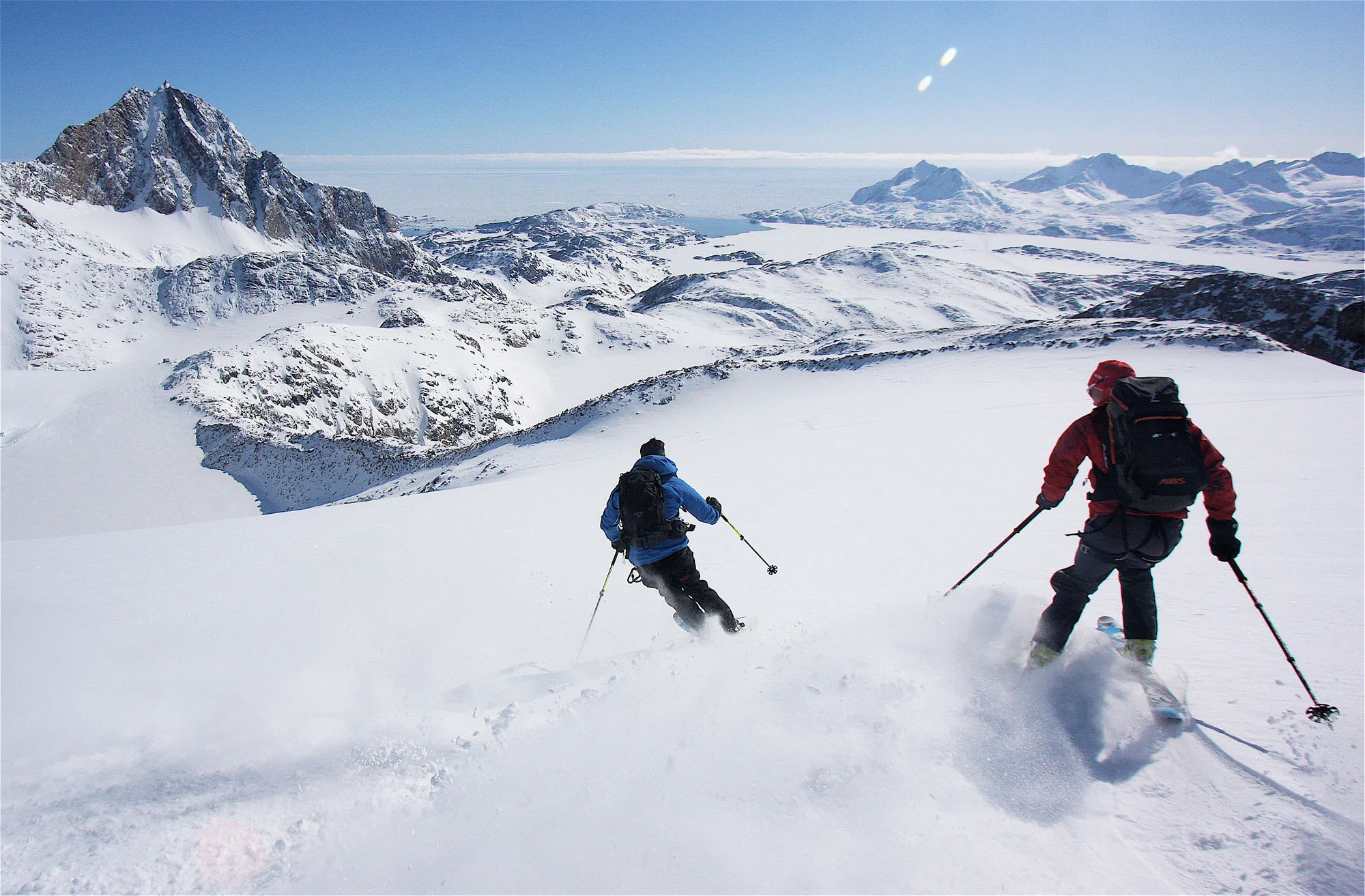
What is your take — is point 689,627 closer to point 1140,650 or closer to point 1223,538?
point 1140,650

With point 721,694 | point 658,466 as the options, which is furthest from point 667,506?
point 721,694

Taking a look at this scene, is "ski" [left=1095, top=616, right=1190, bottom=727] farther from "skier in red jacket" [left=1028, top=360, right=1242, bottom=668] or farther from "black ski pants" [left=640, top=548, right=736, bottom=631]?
"black ski pants" [left=640, top=548, right=736, bottom=631]

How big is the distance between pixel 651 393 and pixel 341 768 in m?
31.0

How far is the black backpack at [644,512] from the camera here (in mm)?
5418

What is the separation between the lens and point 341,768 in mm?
3879

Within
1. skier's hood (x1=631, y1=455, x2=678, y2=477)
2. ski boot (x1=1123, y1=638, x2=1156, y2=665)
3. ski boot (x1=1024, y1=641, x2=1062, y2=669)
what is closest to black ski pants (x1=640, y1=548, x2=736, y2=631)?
skier's hood (x1=631, y1=455, x2=678, y2=477)

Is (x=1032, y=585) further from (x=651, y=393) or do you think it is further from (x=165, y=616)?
(x=651, y=393)

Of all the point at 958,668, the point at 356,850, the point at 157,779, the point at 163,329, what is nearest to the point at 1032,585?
the point at 958,668

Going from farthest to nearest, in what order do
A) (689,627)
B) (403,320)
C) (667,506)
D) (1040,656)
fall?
(403,320) → (689,627) → (667,506) → (1040,656)

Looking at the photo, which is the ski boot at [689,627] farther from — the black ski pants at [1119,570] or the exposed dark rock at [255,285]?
the exposed dark rock at [255,285]

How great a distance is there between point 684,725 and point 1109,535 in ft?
11.3

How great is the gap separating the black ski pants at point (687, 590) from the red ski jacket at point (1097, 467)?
9.98 feet

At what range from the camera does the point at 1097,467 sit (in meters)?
4.24

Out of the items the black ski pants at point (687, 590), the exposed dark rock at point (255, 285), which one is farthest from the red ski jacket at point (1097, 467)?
the exposed dark rock at point (255, 285)
